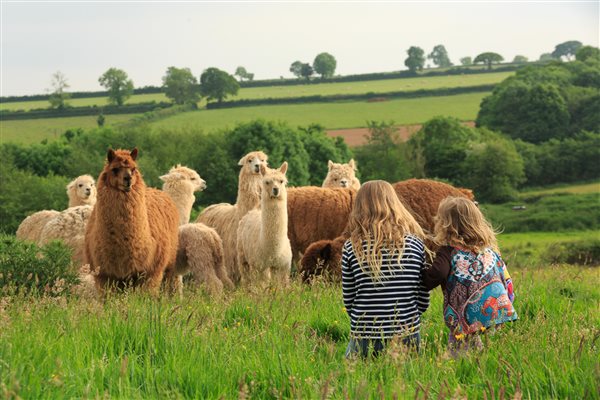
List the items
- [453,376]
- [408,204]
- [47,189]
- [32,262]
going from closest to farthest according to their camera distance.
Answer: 1. [453,376]
2. [32,262]
3. [408,204]
4. [47,189]

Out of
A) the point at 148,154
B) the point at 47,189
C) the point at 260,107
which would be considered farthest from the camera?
the point at 260,107

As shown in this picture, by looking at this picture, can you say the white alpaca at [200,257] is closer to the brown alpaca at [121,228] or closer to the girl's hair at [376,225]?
the brown alpaca at [121,228]

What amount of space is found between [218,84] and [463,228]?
100 m

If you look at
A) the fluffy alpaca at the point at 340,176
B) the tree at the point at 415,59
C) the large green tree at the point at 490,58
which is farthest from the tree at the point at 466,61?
the fluffy alpaca at the point at 340,176

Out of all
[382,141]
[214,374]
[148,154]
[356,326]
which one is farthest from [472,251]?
[382,141]

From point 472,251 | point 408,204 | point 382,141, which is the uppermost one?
point 472,251

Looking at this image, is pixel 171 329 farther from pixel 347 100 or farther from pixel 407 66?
pixel 407 66

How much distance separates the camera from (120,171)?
971cm

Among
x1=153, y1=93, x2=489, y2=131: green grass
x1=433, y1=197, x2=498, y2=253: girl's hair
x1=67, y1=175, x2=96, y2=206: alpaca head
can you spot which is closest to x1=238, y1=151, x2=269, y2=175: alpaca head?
x1=67, y1=175, x2=96, y2=206: alpaca head

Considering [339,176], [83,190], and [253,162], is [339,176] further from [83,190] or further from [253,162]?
[83,190]

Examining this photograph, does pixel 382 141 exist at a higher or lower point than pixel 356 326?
lower

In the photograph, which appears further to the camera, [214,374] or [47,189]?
[47,189]

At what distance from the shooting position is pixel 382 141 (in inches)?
3337

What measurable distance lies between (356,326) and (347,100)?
335ft
